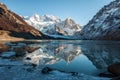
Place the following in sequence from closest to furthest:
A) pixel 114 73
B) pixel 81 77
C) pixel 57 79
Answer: pixel 57 79 → pixel 81 77 → pixel 114 73

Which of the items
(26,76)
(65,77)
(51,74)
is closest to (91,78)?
(65,77)

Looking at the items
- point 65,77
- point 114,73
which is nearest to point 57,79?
point 65,77

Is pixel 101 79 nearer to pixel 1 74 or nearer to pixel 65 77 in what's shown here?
pixel 65 77

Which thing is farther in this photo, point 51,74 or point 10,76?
point 51,74

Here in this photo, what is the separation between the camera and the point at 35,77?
28188 millimetres

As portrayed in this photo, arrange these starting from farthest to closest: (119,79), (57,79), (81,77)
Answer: (81,77)
(57,79)
(119,79)

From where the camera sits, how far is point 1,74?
2958 cm

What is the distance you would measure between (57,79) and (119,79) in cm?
667

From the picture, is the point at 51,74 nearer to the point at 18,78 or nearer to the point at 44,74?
the point at 44,74

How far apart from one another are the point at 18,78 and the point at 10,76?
165 cm

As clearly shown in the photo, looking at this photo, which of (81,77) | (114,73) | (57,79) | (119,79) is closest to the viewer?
(119,79)

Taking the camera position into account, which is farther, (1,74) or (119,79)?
(1,74)

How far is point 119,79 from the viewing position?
24.7 meters

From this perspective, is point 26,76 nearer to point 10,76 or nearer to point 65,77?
point 10,76
